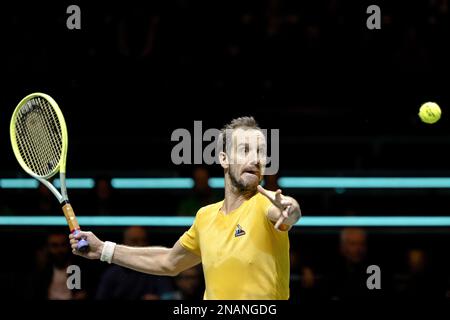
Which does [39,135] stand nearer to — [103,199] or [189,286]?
[189,286]

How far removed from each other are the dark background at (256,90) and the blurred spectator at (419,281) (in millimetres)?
400

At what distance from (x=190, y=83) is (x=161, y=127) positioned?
500 mm

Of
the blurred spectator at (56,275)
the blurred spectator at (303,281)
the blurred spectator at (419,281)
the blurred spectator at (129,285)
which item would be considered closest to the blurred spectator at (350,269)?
the blurred spectator at (303,281)

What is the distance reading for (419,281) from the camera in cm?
818

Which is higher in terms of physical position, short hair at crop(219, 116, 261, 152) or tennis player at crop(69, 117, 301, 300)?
short hair at crop(219, 116, 261, 152)

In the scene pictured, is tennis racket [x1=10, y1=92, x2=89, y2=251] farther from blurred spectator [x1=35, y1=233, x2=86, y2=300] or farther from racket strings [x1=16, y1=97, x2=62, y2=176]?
blurred spectator [x1=35, y1=233, x2=86, y2=300]

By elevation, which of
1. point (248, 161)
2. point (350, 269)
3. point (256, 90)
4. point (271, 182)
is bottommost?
point (350, 269)

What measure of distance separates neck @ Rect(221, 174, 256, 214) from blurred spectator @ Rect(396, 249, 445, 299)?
3.11 metres

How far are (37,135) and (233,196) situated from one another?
60.1 inches

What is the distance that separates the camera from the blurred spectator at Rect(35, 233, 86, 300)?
27.3 feet

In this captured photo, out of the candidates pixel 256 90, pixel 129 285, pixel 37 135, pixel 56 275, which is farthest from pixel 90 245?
pixel 256 90

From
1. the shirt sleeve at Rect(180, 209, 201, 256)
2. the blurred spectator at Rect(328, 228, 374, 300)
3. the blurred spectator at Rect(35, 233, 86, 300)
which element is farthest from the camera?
the blurred spectator at Rect(35, 233, 86, 300)

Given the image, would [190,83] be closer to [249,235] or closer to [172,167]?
[172,167]

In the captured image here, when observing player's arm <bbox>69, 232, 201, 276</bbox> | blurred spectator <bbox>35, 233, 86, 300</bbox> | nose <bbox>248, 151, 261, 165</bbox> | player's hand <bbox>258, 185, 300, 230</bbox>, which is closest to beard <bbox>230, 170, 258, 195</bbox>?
nose <bbox>248, 151, 261, 165</bbox>
